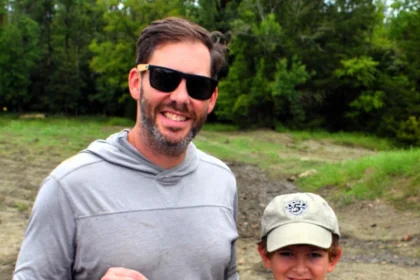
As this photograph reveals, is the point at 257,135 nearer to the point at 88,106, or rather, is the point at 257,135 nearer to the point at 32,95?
the point at 88,106

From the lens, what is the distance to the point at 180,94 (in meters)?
2.03

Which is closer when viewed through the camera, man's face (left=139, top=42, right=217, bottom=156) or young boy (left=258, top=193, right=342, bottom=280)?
man's face (left=139, top=42, right=217, bottom=156)

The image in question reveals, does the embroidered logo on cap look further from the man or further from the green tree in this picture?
the green tree

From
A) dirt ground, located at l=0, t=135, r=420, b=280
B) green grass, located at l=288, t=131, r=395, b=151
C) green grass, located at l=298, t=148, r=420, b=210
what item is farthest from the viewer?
green grass, located at l=288, t=131, r=395, b=151

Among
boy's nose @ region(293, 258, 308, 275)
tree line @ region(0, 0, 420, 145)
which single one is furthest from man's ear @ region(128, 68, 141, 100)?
tree line @ region(0, 0, 420, 145)

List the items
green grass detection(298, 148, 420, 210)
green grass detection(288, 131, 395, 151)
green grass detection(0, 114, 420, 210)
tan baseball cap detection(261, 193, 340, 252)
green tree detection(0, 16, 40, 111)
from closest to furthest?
tan baseball cap detection(261, 193, 340, 252) < green grass detection(298, 148, 420, 210) < green grass detection(0, 114, 420, 210) < green grass detection(288, 131, 395, 151) < green tree detection(0, 16, 40, 111)

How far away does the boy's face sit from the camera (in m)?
2.26

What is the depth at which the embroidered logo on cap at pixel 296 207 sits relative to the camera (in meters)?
2.30

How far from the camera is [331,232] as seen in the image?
229cm

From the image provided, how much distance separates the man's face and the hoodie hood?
0.20 ft

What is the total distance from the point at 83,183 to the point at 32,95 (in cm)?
4464

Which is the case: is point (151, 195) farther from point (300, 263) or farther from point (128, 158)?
point (300, 263)

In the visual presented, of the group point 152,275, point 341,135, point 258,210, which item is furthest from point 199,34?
point 341,135

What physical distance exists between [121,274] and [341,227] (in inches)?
314
